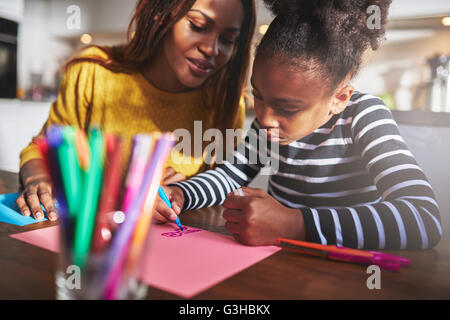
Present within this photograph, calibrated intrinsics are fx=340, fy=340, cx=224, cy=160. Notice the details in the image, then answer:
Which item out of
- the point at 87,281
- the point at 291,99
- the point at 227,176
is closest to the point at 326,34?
the point at 291,99

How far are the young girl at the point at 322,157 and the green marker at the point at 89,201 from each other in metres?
0.22

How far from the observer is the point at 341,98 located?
0.59m

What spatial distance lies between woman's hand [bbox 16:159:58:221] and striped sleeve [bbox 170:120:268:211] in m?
0.22

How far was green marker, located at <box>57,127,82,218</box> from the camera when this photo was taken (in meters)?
0.23

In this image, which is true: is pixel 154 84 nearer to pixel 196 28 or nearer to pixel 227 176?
pixel 196 28

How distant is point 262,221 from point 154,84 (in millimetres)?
623

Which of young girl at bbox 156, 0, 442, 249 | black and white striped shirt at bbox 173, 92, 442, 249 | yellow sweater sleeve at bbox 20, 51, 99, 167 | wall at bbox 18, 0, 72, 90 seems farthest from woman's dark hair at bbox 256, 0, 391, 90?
wall at bbox 18, 0, 72, 90

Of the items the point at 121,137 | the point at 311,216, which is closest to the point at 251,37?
the point at 311,216

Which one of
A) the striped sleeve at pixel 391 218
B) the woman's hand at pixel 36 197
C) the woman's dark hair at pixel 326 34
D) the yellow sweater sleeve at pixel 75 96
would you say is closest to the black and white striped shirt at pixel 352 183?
the striped sleeve at pixel 391 218

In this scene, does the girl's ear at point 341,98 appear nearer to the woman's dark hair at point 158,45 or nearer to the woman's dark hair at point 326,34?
the woman's dark hair at point 326,34

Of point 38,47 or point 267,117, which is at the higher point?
point 38,47

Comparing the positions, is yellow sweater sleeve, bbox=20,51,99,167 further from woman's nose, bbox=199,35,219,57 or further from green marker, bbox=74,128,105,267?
green marker, bbox=74,128,105,267
